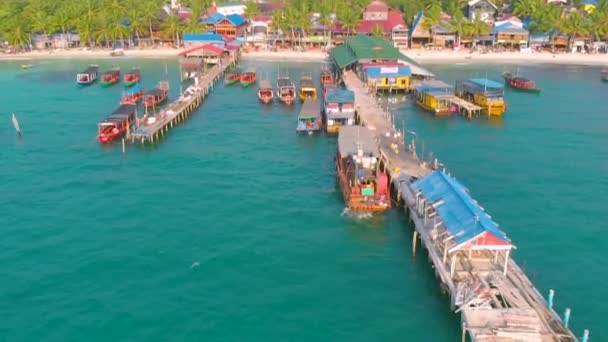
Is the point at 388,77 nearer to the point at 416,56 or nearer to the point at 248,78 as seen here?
the point at 248,78

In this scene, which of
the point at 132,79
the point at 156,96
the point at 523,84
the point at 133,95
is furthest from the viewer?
the point at 132,79

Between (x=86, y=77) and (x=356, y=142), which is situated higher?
(x=86, y=77)

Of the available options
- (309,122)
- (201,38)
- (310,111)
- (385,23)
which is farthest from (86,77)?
(385,23)

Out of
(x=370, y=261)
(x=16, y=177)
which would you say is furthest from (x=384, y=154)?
(x=16, y=177)

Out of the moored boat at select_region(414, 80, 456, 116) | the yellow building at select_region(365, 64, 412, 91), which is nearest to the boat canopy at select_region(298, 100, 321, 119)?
the moored boat at select_region(414, 80, 456, 116)

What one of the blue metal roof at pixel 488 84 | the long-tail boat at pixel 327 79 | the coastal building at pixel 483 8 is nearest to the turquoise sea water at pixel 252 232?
the blue metal roof at pixel 488 84

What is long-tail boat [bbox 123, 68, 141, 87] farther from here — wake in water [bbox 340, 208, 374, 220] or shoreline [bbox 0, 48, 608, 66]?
wake in water [bbox 340, 208, 374, 220]
